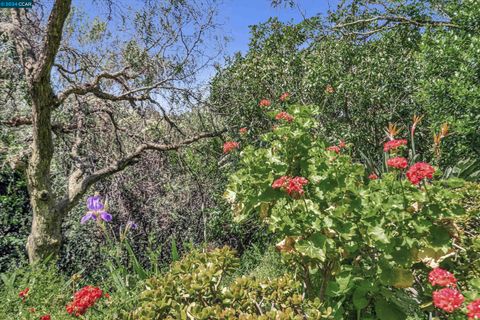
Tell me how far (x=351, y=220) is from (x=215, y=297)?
2.80ft

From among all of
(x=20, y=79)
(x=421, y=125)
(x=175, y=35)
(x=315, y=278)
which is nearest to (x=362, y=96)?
(x=421, y=125)

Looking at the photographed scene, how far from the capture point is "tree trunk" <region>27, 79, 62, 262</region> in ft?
11.0

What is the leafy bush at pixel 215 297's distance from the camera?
1.76m

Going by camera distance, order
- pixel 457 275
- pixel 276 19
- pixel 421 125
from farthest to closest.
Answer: pixel 276 19, pixel 421 125, pixel 457 275

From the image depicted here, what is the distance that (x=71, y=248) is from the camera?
4.59 m

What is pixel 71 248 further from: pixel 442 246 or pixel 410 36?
pixel 410 36

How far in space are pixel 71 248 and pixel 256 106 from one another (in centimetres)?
298

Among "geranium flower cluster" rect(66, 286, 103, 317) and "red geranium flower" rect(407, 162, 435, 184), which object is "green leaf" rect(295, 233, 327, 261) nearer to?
"red geranium flower" rect(407, 162, 435, 184)

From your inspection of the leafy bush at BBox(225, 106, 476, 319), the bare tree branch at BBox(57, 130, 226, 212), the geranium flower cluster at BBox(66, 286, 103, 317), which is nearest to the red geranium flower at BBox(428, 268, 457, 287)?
the leafy bush at BBox(225, 106, 476, 319)

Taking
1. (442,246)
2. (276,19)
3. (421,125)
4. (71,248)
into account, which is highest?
(276,19)

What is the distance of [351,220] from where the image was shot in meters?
2.10

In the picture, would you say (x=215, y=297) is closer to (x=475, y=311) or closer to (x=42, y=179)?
(x=475, y=311)

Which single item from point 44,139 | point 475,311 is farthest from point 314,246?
point 44,139

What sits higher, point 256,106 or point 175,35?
point 175,35
